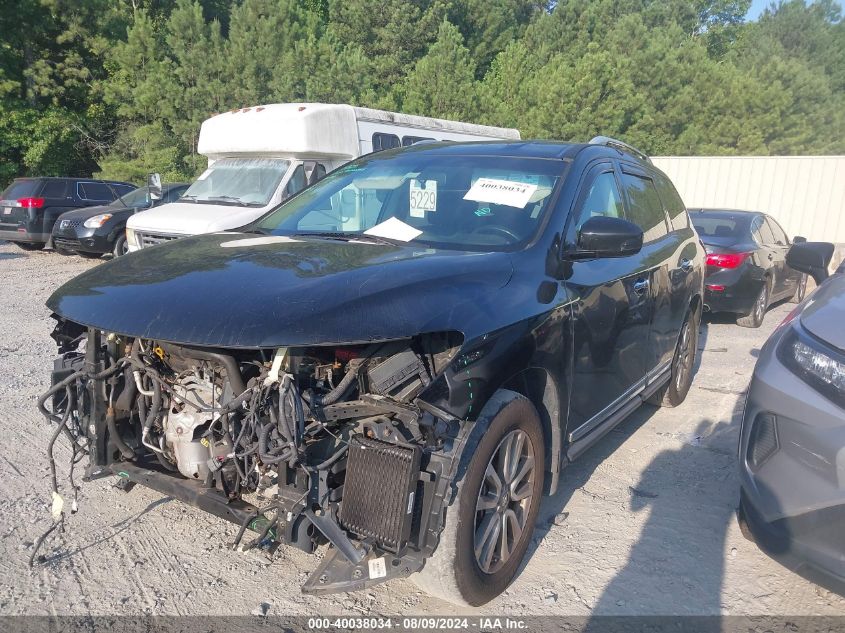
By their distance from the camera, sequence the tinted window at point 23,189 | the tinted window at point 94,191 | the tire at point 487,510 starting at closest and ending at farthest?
the tire at point 487,510
the tinted window at point 23,189
the tinted window at point 94,191

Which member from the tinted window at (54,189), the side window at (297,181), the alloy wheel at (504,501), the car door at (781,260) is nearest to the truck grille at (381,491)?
the alloy wheel at (504,501)

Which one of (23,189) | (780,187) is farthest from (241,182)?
(780,187)

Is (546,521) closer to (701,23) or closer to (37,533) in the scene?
(37,533)

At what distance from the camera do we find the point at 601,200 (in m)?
3.76

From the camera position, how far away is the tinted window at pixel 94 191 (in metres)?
14.9

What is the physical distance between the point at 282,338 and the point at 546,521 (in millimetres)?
2004

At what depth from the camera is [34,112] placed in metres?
25.1

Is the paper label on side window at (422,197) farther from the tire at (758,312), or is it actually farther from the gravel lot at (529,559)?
the tire at (758,312)

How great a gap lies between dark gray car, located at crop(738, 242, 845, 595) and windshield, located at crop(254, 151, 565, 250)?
124 centimetres

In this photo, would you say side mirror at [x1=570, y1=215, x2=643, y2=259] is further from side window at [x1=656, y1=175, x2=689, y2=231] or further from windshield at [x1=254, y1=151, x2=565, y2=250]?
side window at [x1=656, y1=175, x2=689, y2=231]

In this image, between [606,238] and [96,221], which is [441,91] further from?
[606,238]

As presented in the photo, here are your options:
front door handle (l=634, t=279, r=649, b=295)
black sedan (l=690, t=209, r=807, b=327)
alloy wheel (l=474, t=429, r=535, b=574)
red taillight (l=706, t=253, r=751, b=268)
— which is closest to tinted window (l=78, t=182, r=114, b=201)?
black sedan (l=690, t=209, r=807, b=327)

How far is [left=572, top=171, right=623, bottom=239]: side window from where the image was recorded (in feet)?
11.3

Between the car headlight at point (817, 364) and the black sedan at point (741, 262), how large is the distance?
203 inches
